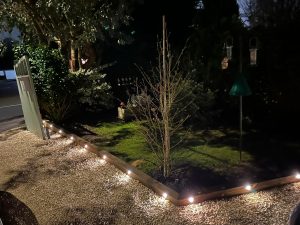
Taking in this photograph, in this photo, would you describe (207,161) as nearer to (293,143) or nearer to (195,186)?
(195,186)

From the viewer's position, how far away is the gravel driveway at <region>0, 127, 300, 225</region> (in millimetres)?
4180

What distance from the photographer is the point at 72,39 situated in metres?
10.6

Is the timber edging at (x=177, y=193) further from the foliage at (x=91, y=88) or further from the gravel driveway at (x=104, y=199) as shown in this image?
the foliage at (x=91, y=88)

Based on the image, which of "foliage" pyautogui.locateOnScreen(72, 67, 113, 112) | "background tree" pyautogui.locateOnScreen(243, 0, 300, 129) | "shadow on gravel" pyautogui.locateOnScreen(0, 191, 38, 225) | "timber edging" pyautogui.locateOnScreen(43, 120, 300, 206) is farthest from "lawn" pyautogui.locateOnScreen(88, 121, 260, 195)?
"shadow on gravel" pyautogui.locateOnScreen(0, 191, 38, 225)

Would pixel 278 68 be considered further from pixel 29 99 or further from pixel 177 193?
pixel 29 99

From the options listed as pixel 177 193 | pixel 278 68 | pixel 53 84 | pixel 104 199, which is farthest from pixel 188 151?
pixel 53 84

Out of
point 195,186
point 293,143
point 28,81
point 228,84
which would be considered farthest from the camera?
point 228,84

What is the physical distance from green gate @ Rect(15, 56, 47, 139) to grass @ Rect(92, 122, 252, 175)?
1430 millimetres

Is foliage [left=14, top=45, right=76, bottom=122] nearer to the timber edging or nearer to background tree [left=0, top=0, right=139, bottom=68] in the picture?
background tree [left=0, top=0, right=139, bottom=68]

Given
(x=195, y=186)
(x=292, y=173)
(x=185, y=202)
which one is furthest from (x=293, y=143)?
(x=185, y=202)

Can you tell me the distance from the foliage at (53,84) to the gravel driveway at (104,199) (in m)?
3.23

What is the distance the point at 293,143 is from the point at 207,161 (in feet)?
6.36

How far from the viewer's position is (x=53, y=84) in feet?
32.1

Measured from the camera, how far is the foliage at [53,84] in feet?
32.3
